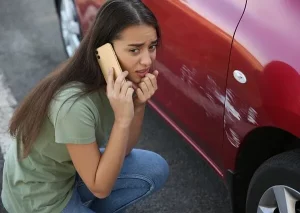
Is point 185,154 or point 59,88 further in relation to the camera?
point 185,154

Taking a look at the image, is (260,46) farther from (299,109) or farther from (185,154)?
(185,154)

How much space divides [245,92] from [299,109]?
0.25 meters

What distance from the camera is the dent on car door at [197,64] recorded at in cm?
199

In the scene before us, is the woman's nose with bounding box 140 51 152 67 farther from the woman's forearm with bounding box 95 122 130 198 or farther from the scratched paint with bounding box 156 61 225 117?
the scratched paint with bounding box 156 61 225 117

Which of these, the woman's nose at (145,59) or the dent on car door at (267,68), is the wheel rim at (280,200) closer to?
the dent on car door at (267,68)

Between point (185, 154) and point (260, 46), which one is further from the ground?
point (260, 46)

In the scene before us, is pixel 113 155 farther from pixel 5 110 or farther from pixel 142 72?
pixel 5 110

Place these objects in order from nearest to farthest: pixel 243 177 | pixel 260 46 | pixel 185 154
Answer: pixel 260 46 → pixel 243 177 → pixel 185 154

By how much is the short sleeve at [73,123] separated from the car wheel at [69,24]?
6.29ft

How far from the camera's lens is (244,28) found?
188 centimetres

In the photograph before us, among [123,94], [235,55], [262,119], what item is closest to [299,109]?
[262,119]

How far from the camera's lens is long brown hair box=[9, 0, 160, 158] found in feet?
5.61

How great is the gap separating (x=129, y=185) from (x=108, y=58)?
0.67 meters

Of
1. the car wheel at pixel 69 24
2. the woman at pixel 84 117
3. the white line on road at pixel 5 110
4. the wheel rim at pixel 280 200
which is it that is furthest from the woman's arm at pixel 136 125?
the car wheel at pixel 69 24
